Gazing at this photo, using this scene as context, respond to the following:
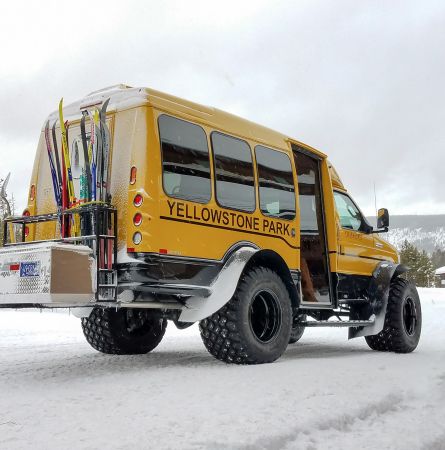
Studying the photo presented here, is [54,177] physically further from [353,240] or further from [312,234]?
[353,240]

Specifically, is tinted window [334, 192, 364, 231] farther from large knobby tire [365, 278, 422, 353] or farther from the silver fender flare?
the silver fender flare

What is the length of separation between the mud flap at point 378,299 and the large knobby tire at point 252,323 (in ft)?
6.35

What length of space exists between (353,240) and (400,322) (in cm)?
127

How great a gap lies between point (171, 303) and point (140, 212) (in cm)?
98

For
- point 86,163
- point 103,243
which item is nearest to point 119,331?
point 103,243

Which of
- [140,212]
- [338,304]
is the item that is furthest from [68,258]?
[338,304]

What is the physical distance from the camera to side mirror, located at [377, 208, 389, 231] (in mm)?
8570

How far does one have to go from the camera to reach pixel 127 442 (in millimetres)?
2955

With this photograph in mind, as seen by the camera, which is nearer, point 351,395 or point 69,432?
point 69,432

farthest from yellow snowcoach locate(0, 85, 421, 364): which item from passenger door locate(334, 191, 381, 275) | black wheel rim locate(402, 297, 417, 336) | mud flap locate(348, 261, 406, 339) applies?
black wheel rim locate(402, 297, 417, 336)

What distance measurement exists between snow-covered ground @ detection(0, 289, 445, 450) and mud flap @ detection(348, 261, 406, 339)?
116cm

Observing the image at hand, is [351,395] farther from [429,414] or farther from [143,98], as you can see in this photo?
[143,98]

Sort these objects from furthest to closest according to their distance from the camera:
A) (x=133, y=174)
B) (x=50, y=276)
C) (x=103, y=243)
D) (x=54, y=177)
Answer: (x=54, y=177)
(x=133, y=174)
(x=103, y=243)
(x=50, y=276)

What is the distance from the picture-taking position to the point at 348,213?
8.50 metres
